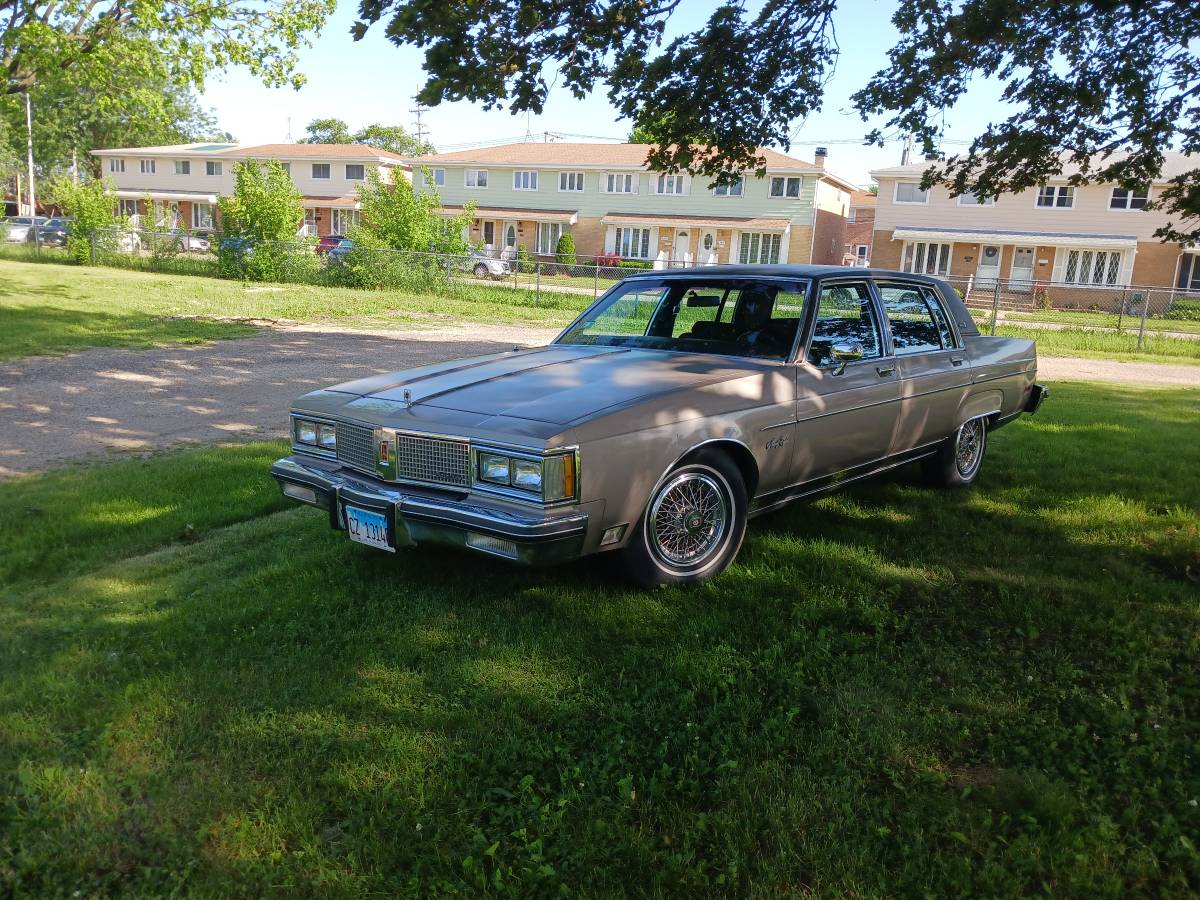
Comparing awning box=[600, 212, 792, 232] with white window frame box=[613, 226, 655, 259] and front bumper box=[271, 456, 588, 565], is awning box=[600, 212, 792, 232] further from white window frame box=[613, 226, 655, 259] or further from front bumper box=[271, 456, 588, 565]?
front bumper box=[271, 456, 588, 565]

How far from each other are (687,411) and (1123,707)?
6.83 ft

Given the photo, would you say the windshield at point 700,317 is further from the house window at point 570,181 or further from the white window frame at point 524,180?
the white window frame at point 524,180

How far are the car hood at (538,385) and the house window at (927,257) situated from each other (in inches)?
1600

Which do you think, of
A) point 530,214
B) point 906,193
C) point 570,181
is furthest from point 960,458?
point 570,181

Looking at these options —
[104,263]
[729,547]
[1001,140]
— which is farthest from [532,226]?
[729,547]

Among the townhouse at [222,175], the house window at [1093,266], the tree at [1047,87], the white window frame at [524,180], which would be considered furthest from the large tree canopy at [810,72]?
the townhouse at [222,175]

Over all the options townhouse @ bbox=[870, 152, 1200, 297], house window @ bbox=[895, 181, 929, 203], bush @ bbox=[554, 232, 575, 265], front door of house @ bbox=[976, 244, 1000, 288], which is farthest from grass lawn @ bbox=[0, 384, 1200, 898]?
bush @ bbox=[554, 232, 575, 265]

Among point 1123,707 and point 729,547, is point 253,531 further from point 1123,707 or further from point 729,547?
point 1123,707

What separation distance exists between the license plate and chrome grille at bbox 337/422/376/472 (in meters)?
0.23

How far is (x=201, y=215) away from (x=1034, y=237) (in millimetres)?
51573

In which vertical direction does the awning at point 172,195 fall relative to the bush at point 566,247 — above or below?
above

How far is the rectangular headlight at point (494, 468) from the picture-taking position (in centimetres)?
401

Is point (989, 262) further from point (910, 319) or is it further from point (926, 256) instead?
point (910, 319)

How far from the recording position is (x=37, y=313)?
678 inches
